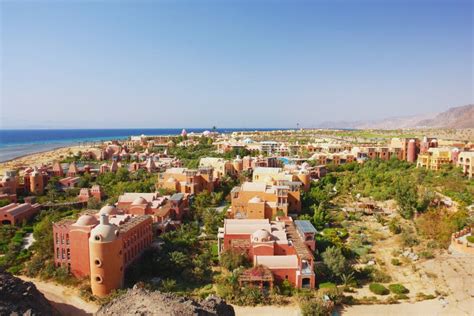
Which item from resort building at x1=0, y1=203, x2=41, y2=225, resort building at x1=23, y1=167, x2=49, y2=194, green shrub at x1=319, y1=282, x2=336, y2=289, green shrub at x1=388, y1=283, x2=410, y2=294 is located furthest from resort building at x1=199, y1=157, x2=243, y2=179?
green shrub at x1=388, y1=283, x2=410, y2=294

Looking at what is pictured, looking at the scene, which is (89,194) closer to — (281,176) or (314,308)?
(281,176)

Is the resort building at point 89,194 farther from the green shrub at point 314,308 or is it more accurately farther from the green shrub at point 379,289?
the green shrub at point 379,289

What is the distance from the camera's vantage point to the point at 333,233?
31.6m

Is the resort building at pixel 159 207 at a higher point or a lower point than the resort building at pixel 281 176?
lower

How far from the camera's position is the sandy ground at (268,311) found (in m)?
20.2

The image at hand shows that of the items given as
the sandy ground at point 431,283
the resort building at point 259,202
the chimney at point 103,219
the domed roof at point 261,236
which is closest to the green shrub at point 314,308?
the sandy ground at point 431,283

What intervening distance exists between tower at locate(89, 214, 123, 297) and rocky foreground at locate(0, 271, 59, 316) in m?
3.79

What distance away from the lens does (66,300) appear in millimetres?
21938

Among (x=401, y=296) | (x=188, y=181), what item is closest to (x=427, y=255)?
(x=401, y=296)

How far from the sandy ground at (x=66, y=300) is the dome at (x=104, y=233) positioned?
3970mm

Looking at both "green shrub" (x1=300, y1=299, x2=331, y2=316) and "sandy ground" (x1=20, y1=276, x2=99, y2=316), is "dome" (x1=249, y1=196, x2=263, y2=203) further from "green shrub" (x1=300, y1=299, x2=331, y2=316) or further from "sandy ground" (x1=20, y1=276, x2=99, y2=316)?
"sandy ground" (x1=20, y1=276, x2=99, y2=316)

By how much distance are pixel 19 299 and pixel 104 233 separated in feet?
19.2

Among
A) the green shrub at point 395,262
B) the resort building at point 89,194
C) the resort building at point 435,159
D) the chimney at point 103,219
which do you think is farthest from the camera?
the resort building at point 435,159

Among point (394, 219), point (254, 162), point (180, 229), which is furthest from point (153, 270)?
point (254, 162)
